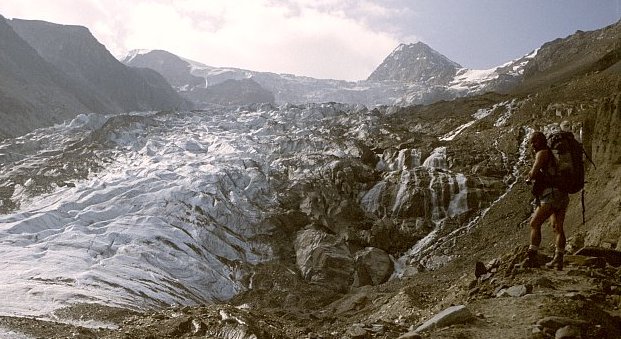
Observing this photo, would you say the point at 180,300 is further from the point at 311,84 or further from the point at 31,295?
the point at 311,84

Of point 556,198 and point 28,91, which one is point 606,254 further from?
point 28,91

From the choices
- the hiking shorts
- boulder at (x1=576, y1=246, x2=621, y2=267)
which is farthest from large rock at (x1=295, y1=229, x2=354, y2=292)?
the hiking shorts

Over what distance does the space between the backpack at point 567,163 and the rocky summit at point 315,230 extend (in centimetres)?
133

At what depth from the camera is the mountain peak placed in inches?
6284

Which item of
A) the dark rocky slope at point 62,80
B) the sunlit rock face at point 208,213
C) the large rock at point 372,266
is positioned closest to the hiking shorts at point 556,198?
the sunlit rock face at point 208,213

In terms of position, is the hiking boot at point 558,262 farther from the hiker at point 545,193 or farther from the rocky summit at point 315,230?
the rocky summit at point 315,230

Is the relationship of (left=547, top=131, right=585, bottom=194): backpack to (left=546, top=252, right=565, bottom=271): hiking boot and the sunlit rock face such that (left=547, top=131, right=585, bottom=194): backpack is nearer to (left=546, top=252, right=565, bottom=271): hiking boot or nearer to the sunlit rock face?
(left=546, top=252, right=565, bottom=271): hiking boot

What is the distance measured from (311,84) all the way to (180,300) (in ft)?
446

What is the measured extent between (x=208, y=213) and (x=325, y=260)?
11451 mm

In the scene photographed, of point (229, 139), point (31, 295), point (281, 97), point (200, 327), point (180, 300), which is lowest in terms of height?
point (180, 300)

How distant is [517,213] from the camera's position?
28.3 metres

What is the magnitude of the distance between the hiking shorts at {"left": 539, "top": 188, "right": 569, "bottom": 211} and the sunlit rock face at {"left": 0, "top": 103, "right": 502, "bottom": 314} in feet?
59.5

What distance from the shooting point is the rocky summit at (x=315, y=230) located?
8.25 metres

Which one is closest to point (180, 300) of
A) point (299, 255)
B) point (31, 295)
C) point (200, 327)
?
point (31, 295)
